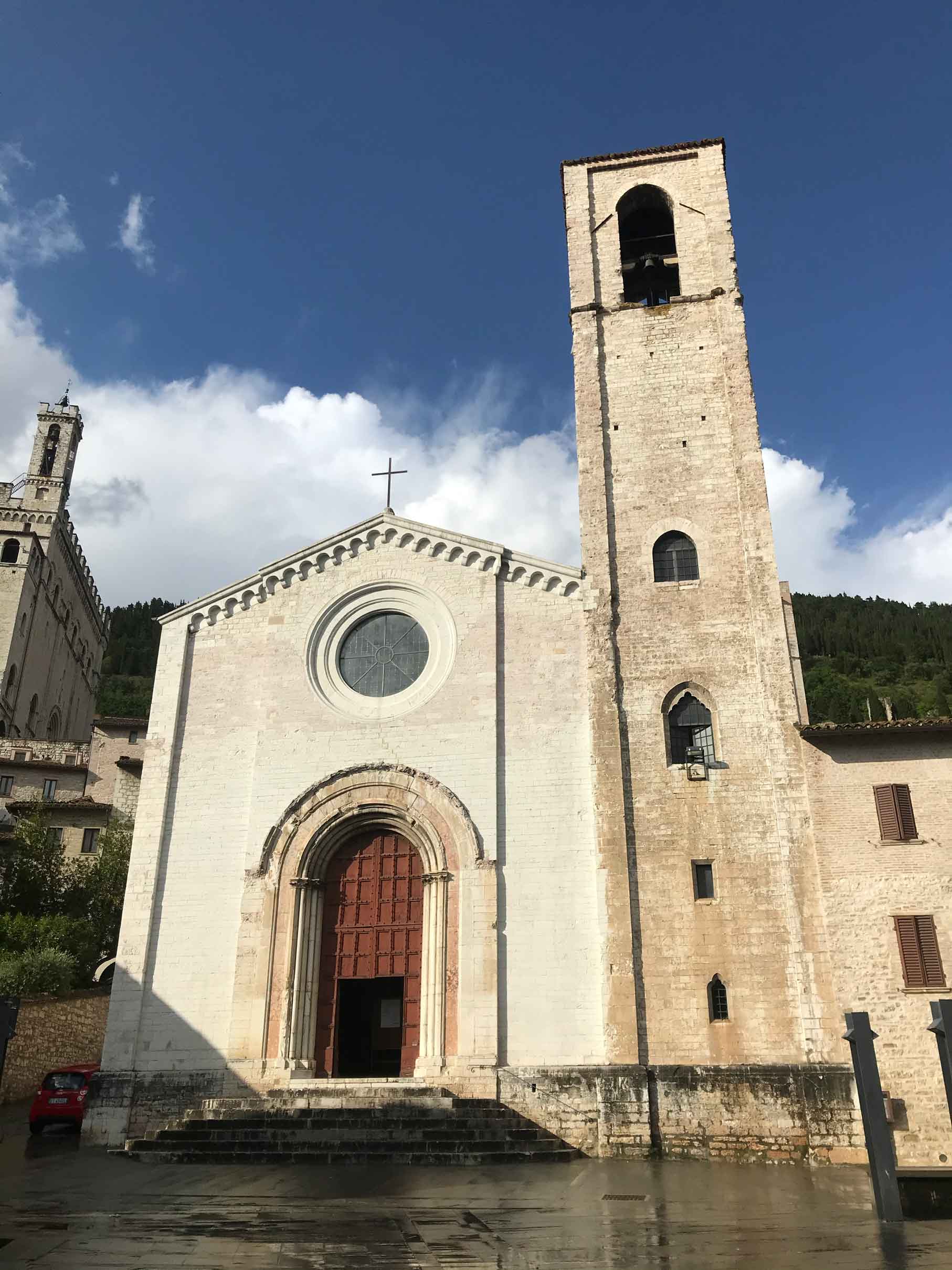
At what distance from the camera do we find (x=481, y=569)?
22.1 m

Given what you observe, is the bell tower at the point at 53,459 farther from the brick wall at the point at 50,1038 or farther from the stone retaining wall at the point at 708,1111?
the stone retaining wall at the point at 708,1111

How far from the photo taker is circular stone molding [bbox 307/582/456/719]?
21.2 metres

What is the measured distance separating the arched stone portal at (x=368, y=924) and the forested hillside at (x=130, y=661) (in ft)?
175

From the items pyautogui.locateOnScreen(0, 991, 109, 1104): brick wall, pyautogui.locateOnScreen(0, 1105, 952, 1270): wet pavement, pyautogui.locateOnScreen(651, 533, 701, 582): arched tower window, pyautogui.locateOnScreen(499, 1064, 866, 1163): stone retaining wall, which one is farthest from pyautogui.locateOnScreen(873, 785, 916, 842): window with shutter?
pyautogui.locateOnScreen(0, 991, 109, 1104): brick wall

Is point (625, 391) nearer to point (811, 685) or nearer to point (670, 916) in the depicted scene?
point (670, 916)

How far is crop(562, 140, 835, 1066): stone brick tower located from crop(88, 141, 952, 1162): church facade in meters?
0.07

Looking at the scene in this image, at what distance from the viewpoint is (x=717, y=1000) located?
17.6 metres

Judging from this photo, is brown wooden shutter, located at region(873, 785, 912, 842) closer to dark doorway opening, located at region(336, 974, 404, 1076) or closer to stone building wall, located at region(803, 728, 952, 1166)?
stone building wall, located at region(803, 728, 952, 1166)

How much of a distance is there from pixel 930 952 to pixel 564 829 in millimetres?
6899

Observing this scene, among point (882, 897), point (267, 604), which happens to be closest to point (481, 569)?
point (267, 604)

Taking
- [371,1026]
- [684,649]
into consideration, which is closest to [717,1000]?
[684,649]

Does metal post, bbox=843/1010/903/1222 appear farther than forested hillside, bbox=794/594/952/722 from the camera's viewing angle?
No

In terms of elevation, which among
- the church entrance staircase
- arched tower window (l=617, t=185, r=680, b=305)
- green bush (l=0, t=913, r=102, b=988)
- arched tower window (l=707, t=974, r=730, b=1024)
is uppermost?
arched tower window (l=617, t=185, r=680, b=305)

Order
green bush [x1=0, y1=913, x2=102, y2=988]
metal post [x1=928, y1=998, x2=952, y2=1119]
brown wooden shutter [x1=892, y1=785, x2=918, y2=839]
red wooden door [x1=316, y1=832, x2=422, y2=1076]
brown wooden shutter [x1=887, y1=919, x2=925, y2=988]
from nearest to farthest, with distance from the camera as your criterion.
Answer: metal post [x1=928, y1=998, x2=952, y2=1119] < brown wooden shutter [x1=887, y1=919, x2=925, y2=988] < brown wooden shutter [x1=892, y1=785, x2=918, y2=839] < red wooden door [x1=316, y1=832, x2=422, y2=1076] < green bush [x1=0, y1=913, x2=102, y2=988]
